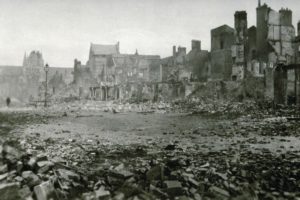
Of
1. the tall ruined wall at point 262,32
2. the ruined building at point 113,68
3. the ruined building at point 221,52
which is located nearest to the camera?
the tall ruined wall at point 262,32

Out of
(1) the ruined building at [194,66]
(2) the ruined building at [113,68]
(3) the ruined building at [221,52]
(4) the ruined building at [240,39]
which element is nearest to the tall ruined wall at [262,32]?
(4) the ruined building at [240,39]

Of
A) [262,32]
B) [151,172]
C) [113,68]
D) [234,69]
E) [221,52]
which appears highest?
[262,32]

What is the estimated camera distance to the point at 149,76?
74250 millimetres

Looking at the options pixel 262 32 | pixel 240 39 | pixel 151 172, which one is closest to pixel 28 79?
pixel 240 39

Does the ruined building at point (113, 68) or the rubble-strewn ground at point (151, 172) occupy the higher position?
the ruined building at point (113, 68)

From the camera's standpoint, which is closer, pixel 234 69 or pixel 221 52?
pixel 234 69

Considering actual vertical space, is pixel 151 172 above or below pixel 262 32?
below

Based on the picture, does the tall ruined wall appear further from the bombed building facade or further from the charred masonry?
the bombed building facade

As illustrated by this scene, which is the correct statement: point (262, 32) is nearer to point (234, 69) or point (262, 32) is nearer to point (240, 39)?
point (240, 39)

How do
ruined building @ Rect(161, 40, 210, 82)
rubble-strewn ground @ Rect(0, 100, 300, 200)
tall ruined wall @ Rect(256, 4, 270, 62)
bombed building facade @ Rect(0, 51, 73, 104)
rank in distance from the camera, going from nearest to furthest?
1. rubble-strewn ground @ Rect(0, 100, 300, 200)
2. tall ruined wall @ Rect(256, 4, 270, 62)
3. ruined building @ Rect(161, 40, 210, 82)
4. bombed building facade @ Rect(0, 51, 73, 104)

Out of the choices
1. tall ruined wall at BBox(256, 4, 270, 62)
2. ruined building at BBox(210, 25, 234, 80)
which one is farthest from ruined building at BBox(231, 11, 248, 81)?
ruined building at BBox(210, 25, 234, 80)

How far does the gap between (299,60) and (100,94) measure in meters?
34.0

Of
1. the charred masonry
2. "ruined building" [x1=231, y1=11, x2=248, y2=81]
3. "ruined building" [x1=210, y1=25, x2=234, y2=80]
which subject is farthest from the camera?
"ruined building" [x1=210, y1=25, x2=234, y2=80]

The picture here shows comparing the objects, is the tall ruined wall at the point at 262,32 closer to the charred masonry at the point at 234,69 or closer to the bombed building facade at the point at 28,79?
the charred masonry at the point at 234,69
